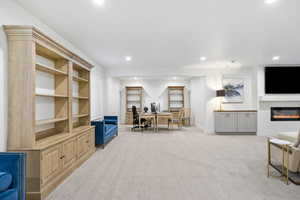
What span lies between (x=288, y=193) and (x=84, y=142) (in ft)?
11.8

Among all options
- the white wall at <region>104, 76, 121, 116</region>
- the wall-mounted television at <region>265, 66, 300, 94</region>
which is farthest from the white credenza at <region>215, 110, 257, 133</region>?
the white wall at <region>104, 76, 121, 116</region>

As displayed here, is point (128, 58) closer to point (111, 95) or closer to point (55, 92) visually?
point (55, 92)

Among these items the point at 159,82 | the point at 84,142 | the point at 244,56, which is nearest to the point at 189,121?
the point at 159,82

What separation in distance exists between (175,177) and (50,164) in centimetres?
194

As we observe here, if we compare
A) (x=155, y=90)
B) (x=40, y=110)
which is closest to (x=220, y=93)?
(x=155, y=90)

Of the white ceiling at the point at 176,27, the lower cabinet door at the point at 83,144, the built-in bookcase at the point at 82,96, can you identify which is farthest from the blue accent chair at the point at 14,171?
the built-in bookcase at the point at 82,96

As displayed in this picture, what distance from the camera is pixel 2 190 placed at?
5.51 feet

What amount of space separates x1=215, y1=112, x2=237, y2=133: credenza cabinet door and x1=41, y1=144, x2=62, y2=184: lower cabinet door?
5651 mm

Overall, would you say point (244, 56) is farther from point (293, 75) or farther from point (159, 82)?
point (159, 82)

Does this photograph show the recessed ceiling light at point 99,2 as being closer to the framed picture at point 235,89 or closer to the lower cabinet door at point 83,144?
the lower cabinet door at point 83,144

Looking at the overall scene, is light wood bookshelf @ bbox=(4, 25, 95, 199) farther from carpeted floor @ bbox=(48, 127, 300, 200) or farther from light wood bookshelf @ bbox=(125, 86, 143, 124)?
light wood bookshelf @ bbox=(125, 86, 143, 124)

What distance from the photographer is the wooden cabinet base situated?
223 cm

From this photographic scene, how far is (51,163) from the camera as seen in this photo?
2.49 metres

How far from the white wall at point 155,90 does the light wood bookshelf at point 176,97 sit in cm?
23
